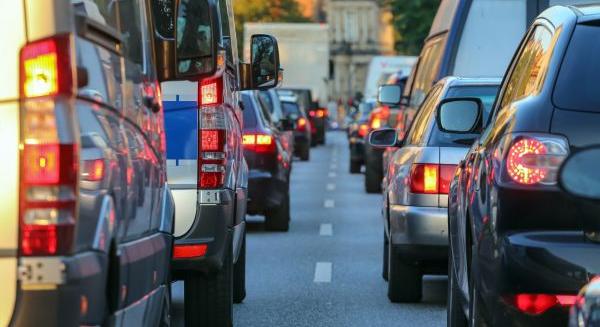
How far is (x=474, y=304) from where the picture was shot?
659 centimetres

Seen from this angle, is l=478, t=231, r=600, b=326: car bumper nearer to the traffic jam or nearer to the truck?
the traffic jam

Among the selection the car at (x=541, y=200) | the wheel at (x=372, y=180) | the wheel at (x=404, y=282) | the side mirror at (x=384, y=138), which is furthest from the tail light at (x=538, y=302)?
the wheel at (x=372, y=180)

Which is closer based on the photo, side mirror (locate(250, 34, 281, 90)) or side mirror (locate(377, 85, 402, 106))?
side mirror (locate(250, 34, 281, 90))

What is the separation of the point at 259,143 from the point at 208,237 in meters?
8.50

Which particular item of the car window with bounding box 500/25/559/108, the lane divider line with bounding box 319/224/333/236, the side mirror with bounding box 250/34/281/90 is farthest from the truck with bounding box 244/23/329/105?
A: the car window with bounding box 500/25/559/108

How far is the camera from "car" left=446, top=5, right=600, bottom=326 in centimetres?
579

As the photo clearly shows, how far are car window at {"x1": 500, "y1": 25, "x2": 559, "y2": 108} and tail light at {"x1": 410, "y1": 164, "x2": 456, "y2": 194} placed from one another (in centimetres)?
292

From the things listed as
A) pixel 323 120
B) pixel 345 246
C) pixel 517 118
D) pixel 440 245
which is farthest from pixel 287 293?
pixel 323 120

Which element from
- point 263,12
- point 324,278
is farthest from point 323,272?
point 263,12

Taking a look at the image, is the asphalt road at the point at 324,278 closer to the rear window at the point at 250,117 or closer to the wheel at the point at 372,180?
the rear window at the point at 250,117

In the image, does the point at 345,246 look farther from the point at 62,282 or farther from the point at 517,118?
the point at 62,282

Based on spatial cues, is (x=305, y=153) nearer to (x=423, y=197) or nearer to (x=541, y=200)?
(x=423, y=197)

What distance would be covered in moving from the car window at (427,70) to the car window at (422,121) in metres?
4.13

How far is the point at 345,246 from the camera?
52.4 ft
